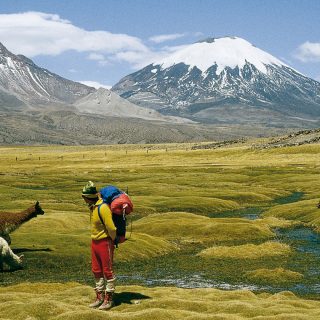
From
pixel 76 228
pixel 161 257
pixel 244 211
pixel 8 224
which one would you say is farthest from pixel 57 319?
pixel 244 211

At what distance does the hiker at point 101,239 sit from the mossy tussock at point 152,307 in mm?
1226

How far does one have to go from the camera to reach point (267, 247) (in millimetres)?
51781

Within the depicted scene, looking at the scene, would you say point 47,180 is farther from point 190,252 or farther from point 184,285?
point 184,285

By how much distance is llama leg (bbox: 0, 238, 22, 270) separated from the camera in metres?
35.9

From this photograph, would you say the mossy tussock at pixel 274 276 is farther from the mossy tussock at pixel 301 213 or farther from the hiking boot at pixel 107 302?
the mossy tussock at pixel 301 213

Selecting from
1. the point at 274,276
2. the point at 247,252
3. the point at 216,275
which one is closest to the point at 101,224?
the point at 216,275

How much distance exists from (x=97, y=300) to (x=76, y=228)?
39304 mm

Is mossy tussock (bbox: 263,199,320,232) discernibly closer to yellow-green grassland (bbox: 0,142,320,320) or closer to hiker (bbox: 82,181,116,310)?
yellow-green grassland (bbox: 0,142,320,320)

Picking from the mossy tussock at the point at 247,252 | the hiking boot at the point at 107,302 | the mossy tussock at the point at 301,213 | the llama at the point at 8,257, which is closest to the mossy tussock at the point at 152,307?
the hiking boot at the point at 107,302

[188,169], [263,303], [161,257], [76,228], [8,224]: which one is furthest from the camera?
[188,169]

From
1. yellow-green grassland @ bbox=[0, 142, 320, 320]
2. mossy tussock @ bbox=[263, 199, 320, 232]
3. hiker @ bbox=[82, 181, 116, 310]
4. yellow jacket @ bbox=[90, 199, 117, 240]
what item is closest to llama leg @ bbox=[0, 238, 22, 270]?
yellow-green grassland @ bbox=[0, 142, 320, 320]

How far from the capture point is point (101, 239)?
22750 mm

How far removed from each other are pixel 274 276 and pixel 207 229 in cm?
2148

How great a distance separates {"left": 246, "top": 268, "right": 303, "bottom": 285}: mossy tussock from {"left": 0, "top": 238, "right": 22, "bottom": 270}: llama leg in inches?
649
